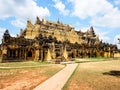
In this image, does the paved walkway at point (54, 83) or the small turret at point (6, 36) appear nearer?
the paved walkway at point (54, 83)

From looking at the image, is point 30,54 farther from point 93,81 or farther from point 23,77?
point 93,81

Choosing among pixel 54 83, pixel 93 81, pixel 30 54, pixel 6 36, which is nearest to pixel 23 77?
pixel 54 83

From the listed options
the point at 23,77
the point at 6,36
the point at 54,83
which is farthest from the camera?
the point at 6,36

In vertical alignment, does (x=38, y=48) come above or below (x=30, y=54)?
above

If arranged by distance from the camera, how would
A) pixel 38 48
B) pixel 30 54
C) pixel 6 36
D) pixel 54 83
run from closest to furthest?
pixel 54 83 → pixel 6 36 → pixel 38 48 → pixel 30 54

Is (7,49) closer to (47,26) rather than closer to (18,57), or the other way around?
(18,57)

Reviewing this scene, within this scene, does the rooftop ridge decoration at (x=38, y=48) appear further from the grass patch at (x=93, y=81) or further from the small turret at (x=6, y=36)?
the grass patch at (x=93, y=81)

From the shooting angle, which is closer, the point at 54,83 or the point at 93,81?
the point at 54,83

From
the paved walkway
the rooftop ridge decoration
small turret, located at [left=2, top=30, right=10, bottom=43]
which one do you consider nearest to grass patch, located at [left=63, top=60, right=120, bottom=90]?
the paved walkway

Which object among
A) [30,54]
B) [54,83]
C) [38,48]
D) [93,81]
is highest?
[38,48]

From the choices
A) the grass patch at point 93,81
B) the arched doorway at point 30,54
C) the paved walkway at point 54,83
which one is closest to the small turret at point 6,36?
the arched doorway at point 30,54

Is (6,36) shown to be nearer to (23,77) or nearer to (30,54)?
(30,54)

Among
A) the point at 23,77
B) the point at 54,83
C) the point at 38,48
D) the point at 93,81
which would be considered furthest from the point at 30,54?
the point at 54,83

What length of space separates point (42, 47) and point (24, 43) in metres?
5.33
